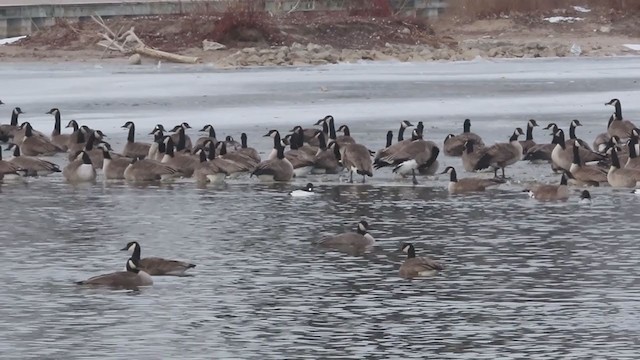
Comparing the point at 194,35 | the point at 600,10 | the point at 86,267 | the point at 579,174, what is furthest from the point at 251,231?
the point at 600,10

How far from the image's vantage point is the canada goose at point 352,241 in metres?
12.9

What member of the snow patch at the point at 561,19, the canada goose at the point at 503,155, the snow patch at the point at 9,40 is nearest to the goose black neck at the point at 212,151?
the canada goose at the point at 503,155

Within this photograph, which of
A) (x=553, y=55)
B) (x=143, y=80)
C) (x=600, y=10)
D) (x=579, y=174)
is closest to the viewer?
(x=579, y=174)

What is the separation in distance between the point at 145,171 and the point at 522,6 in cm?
3300

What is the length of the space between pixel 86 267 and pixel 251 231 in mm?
2185

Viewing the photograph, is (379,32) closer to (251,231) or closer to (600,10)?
(600,10)

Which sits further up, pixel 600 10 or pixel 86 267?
pixel 600 10

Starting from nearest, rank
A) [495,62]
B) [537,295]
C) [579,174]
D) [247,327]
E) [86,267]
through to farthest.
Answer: [247,327] → [537,295] → [86,267] → [579,174] → [495,62]

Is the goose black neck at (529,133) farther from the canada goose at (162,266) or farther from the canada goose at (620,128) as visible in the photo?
the canada goose at (162,266)

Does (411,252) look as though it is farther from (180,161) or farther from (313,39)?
(313,39)

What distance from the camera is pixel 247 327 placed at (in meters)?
9.92

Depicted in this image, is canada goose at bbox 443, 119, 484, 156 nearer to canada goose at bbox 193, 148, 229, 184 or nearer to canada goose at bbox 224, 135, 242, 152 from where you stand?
canada goose at bbox 224, 135, 242, 152

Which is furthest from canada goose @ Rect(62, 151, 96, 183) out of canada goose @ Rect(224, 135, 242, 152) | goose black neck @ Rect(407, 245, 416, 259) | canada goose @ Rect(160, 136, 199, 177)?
goose black neck @ Rect(407, 245, 416, 259)

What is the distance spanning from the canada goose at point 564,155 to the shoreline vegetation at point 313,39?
1786 centimetres
